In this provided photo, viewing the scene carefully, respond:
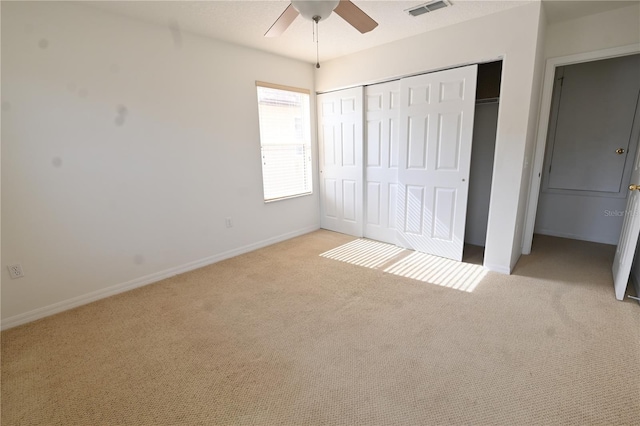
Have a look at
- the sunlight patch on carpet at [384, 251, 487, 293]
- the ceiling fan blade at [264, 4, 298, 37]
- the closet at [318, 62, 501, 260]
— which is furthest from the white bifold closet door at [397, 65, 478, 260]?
the ceiling fan blade at [264, 4, 298, 37]

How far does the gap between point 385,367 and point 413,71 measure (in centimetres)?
297

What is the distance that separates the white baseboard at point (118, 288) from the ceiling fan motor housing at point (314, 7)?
271 centimetres

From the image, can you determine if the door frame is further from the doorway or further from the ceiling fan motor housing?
the ceiling fan motor housing

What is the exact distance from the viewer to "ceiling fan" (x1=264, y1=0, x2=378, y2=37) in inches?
64.4

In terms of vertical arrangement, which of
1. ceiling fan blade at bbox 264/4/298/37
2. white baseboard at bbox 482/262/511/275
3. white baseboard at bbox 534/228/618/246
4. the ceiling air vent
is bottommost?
white baseboard at bbox 482/262/511/275

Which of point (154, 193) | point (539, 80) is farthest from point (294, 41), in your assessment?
point (539, 80)

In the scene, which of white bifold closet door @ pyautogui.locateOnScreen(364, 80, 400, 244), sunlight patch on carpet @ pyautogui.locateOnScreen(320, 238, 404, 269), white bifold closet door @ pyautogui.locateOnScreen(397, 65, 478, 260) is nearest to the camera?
white bifold closet door @ pyautogui.locateOnScreen(397, 65, 478, 260)

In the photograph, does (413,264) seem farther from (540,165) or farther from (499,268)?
(540,165)

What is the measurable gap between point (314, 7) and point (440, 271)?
2.63 metres

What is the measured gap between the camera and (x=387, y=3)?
7.83 feet

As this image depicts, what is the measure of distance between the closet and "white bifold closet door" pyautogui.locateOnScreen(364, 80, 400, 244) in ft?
0.04

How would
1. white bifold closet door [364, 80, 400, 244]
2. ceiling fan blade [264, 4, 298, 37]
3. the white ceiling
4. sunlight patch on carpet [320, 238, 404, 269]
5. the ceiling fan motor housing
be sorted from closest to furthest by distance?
1. the ceiling fan motor housing
2. ceiling fan blade [264, 4, 298, 37]
3. the white ceiling
4. sunlight patch on carpet [320, 238, 404, 269]
5. white bifold closet door [364, 80, 400, 244]

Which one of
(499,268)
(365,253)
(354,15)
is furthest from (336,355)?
(354,15)

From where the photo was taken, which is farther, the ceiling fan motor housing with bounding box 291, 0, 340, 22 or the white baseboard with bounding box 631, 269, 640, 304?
the white baseboard with bounding box 631, 269, 640, 304
